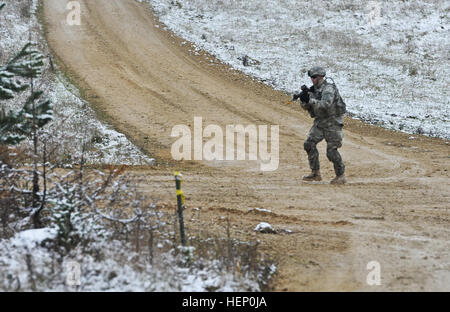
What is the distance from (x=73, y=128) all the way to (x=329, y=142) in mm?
6201

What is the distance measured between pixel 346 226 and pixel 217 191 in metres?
2.46

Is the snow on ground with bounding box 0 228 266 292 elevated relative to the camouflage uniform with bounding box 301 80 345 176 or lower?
lower

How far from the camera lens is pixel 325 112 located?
841 centimetres

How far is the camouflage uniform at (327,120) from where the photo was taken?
8312 millimetres

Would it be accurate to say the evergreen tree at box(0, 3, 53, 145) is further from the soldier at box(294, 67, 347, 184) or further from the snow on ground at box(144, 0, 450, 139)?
the snow on ground at box(144, 0, 450, 139)

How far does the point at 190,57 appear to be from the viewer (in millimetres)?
19094

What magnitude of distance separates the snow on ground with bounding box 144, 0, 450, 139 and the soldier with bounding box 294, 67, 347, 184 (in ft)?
19.2

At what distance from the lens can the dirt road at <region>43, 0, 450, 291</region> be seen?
5.73 metres

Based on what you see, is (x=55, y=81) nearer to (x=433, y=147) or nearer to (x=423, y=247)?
(x=433, y=147)

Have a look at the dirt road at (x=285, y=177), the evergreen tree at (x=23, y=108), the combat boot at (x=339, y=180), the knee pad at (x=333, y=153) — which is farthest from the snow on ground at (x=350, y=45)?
the evergreen tree at (x=23, y=108)

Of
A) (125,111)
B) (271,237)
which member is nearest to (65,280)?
(271,237)
